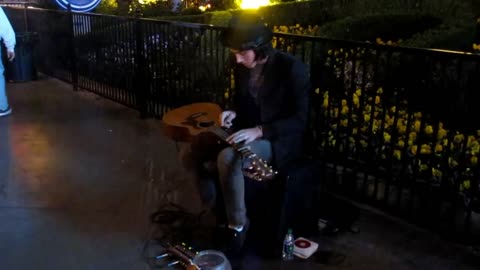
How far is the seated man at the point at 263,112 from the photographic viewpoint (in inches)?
124

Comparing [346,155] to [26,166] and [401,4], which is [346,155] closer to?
[26,166]

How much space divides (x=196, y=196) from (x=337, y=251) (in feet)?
4.16

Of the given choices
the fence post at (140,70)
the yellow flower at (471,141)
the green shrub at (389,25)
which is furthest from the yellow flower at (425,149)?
the green shrub at (389,25)

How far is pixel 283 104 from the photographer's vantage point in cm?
329

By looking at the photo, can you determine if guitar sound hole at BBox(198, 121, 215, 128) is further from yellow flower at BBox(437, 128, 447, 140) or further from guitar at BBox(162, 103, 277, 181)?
yellow flower at BBox(437, 128, 447, 140)

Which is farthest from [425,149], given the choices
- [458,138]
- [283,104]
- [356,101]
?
[283,104]

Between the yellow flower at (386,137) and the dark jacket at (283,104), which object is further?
the yellow flower at (386,137)

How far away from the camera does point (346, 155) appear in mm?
4082

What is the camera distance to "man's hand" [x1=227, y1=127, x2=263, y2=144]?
313 cm

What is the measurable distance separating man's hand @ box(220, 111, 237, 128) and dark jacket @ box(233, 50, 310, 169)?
7.9 inches

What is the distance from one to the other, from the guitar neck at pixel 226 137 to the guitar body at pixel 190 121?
0.29 feet

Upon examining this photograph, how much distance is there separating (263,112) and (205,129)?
1.23 feet

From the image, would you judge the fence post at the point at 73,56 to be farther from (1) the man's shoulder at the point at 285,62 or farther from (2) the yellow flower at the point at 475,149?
(2) the yellow flower at the point at 475,149

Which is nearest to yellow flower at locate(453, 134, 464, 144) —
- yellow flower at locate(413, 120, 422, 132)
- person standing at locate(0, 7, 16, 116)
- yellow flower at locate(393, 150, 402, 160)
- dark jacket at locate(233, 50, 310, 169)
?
yellow flower at locate(413, 120, 422, 132)
